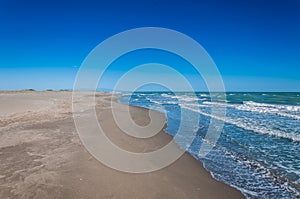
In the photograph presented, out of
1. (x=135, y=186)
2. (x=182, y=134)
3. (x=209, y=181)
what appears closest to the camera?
(x=135, y=186)

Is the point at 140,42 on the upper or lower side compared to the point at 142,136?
upper

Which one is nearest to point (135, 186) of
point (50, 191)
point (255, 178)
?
point (50, 191)

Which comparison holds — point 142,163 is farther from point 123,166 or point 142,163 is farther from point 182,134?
point 182,134

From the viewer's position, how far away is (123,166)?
20.8 feet

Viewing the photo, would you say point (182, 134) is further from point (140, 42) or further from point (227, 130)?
point (140, 42)

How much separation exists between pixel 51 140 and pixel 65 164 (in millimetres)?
2953

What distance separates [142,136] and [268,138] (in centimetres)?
645

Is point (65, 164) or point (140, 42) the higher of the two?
point (140, 42)

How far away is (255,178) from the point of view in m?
5.89

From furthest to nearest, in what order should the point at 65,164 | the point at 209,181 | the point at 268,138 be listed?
the point at 268,138 → the point at 65,164 → the point at 209,181

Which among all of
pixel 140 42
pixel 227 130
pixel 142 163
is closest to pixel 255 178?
pixel 142 163

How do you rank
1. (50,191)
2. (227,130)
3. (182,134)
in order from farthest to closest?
(227,130) → (182,134) → (50,191)

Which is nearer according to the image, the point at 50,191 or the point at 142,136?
the point at 50,191

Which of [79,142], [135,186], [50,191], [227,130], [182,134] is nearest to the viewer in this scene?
[50,191]
